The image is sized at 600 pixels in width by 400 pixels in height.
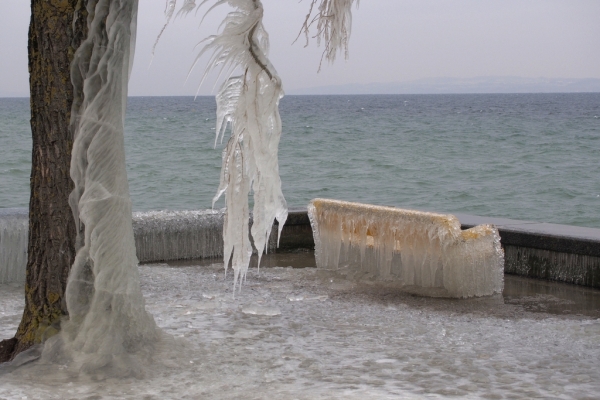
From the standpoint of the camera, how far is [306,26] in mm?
4879

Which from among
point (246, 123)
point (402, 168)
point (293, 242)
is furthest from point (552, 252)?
point (402, 168)

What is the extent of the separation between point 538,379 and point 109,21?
2.92m

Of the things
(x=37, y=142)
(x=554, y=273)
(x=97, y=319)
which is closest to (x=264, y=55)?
(x=37, y=142)

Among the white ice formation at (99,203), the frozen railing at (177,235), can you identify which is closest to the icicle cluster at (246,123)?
the white ice formation at (99,203)

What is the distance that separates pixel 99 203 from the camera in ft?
13.8

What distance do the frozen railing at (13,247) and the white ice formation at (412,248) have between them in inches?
104

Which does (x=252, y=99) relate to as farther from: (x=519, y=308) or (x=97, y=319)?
(x=519, y=308)

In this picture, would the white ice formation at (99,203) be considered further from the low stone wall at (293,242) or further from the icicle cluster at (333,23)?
the low stone wall at (293,242)

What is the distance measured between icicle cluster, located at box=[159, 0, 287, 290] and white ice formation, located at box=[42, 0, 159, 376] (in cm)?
50

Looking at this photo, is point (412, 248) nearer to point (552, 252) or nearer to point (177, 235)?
point (552, 252)

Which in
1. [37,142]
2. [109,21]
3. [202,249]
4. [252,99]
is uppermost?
[109,21]

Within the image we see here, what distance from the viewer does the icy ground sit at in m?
4.07

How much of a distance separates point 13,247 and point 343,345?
3.54 meters

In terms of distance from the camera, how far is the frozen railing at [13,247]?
7098 mm
